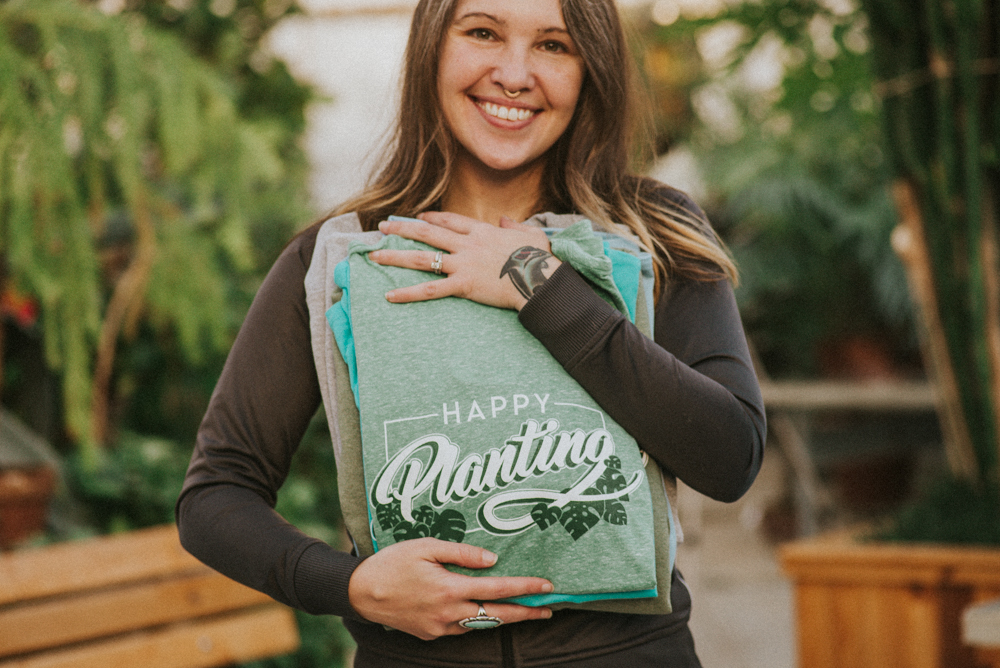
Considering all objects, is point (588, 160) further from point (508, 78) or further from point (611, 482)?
point (611, 482)

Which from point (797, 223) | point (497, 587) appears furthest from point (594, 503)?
point (797, 223)

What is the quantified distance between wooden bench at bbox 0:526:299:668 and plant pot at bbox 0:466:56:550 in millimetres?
310

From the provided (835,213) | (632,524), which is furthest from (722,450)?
(835,213)

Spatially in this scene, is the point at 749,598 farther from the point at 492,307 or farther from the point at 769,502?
the point at 492,307

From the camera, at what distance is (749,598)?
460 cm

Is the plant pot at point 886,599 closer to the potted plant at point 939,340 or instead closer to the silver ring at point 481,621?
the potted plant at point 939,340

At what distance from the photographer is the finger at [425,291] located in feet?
3.34

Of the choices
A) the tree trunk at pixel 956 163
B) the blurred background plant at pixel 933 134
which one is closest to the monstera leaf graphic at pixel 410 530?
the blurred background plant at pixel 933 134

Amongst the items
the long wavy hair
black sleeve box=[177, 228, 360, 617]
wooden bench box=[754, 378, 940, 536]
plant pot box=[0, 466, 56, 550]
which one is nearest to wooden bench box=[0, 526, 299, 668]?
plant pot box=[0, 466, 56, 550]

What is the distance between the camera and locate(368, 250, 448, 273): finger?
1046 mm

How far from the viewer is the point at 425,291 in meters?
1.03

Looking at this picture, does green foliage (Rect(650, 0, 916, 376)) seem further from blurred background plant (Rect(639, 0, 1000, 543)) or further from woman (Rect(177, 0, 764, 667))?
woman (Rect(177, 0, 764, 667))

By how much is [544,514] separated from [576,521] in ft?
0.11

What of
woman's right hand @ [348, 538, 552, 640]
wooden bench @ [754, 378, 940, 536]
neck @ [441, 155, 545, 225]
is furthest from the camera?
wooden bench @ [754, 378, 940, 536]
